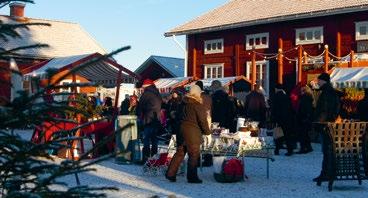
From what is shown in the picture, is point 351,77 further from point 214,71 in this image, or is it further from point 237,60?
point 214,71

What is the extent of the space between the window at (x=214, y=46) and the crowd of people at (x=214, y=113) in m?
11.4

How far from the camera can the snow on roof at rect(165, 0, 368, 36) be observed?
2568 cm

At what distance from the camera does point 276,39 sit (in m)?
28.5

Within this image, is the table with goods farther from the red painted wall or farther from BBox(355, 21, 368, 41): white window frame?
BBox(355, 21, 368, 41): white window frame

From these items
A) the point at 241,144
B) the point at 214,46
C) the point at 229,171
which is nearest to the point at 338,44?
the point at 214,46

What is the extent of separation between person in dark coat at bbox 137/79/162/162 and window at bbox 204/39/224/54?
1905cm

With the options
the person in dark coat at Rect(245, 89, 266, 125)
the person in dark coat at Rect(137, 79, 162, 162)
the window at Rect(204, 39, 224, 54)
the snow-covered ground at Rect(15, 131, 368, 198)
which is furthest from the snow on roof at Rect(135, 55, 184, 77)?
the snow-covered ground at Rect(15, 131, 368, 198)

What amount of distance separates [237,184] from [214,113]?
4494 mm

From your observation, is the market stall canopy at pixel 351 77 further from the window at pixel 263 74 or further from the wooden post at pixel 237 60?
the wooden post at pixel 237 60

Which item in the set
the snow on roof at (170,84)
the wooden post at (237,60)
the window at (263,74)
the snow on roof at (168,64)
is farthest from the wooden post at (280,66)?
the snow on roof at (168,64)

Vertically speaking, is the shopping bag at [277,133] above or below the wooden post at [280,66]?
below

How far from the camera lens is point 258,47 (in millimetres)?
29422

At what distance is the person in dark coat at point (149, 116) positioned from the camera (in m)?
12.3

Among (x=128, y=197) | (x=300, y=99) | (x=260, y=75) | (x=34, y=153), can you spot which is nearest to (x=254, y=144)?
(x=128, y=197)
